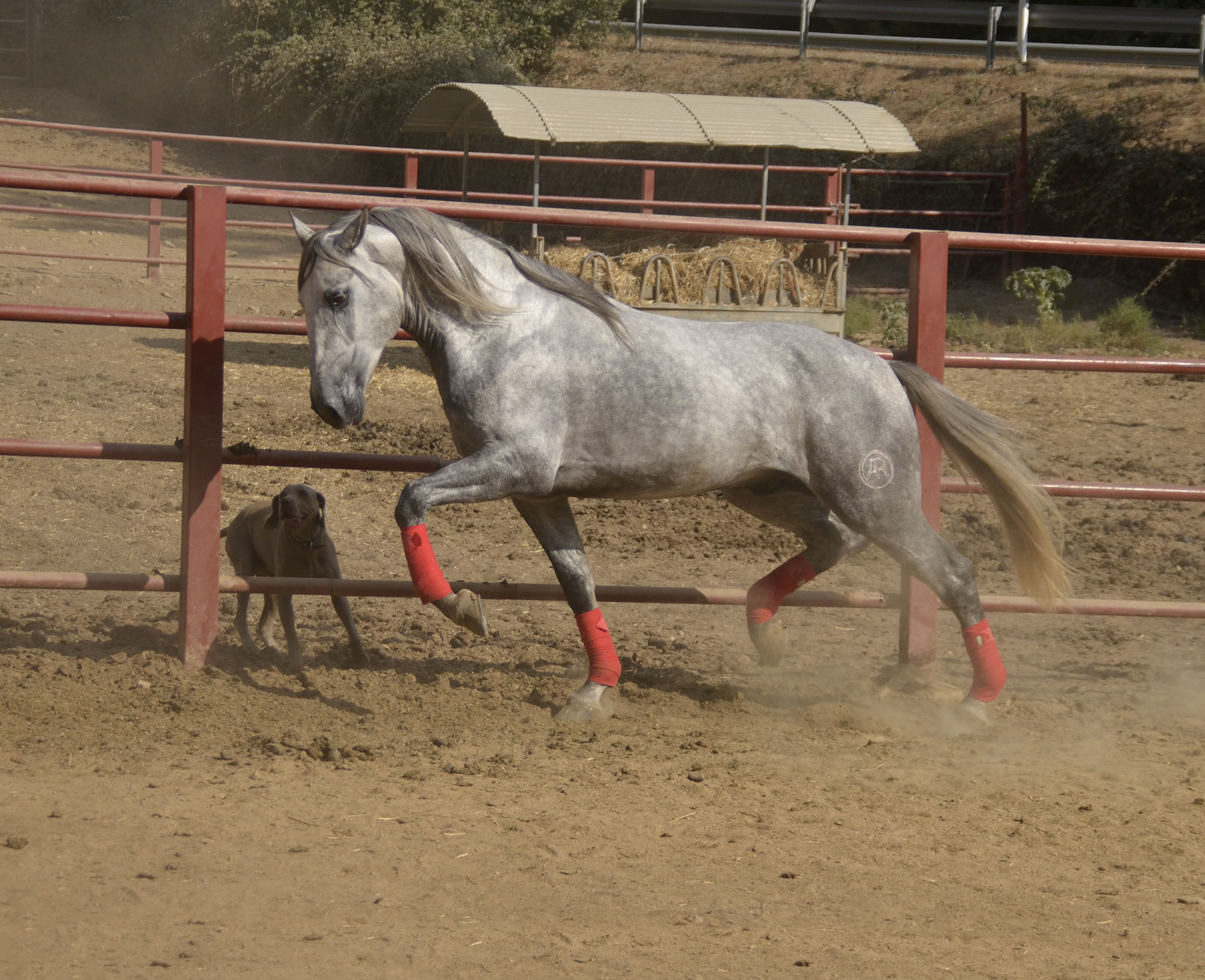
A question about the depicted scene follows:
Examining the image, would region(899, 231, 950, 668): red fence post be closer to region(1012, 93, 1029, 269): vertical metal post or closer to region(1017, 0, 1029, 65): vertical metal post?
region(1012, 93, 1029, 269): vertical metal post

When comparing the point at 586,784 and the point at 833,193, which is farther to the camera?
the point at 833,193

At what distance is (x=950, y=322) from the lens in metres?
13.0

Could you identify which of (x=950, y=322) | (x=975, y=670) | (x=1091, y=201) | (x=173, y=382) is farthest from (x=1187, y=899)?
(x=1091, y=201)

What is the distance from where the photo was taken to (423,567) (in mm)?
3516

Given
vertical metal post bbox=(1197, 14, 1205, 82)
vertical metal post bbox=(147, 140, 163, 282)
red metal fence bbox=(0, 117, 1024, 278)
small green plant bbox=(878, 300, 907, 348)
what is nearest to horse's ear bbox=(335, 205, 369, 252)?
red metal fence bbox=(0, 117, 1024, 278)

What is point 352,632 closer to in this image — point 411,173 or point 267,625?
point 267,625

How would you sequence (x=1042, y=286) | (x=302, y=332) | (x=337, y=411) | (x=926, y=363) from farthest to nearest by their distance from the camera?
1. (x=1042, y=286)
2. (x=926, y=363)
3. (x=302, y=332)
4. (x=337, y=411)

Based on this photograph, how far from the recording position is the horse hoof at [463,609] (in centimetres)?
346

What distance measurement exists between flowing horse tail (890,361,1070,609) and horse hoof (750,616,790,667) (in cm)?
80

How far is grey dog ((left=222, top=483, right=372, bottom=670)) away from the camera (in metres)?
4.54

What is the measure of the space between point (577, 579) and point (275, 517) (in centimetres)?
145

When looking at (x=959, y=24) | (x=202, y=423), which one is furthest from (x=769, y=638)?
(x=959, y=24)

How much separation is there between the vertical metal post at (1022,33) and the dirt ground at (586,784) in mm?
16984

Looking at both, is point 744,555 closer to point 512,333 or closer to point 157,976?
point 512,333
